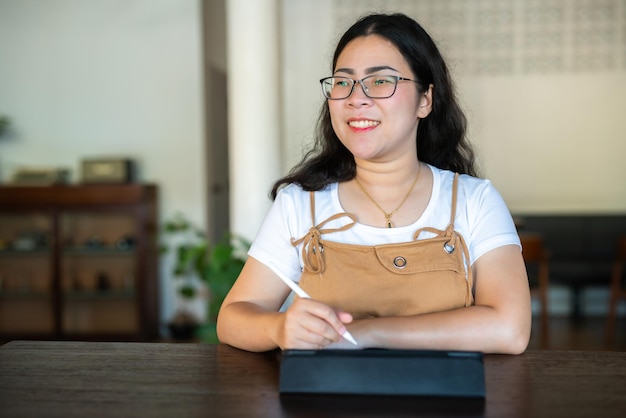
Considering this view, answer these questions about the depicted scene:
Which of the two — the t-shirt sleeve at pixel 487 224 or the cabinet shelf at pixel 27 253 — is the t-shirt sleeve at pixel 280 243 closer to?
the t-shirt sleeve at pixel 487 224

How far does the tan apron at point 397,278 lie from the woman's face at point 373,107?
0.24 meters

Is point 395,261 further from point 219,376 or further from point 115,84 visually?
point 115,84

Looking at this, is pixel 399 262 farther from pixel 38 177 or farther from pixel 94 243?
pixel 38 177

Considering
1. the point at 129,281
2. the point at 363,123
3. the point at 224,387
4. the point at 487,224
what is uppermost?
the point at 363,123

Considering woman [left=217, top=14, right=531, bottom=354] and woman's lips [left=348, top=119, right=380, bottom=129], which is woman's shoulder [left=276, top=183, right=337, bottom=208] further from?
woman's lips [left=348, top=119, right=380, bottom=129]

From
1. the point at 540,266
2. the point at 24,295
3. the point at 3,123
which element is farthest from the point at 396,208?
the point at 3,123

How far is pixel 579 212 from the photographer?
271 inches

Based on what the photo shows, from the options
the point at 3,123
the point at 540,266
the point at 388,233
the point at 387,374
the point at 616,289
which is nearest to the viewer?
the point at 387,374

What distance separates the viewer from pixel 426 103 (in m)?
1.88

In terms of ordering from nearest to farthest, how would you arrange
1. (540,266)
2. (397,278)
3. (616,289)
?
1. (397,278)
2. (540,266)
3. (616,289)

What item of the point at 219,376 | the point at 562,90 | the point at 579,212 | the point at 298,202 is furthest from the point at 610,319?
the point at 219,376

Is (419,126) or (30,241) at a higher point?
(419,126)

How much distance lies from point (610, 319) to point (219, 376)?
5214 millimetres

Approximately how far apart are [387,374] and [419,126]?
977 millimetres
